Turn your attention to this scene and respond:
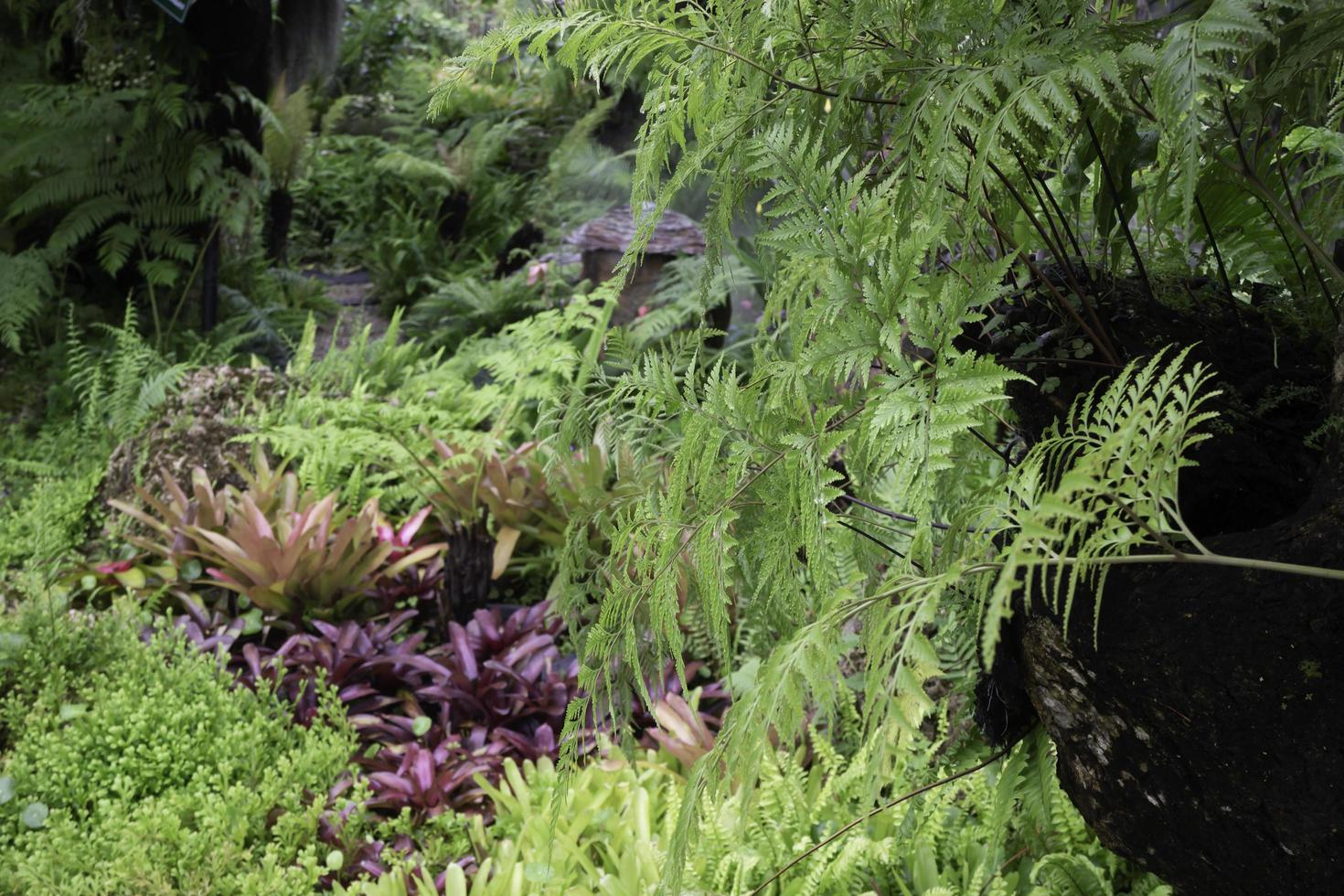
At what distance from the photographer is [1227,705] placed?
2.89 ft

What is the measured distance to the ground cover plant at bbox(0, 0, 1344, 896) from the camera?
847 mm

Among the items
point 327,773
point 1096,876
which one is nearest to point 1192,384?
point 1096,876

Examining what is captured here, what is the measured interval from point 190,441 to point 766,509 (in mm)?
3668

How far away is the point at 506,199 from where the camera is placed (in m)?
8.14

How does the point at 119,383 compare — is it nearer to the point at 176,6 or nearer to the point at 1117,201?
the point at 176,6

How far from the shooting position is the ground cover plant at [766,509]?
2.78 feet

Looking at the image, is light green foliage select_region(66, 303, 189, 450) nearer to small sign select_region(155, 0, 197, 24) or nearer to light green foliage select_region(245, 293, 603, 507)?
light green foliage select_region(245, 293, 603, 507)

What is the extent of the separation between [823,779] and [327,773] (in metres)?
1.20

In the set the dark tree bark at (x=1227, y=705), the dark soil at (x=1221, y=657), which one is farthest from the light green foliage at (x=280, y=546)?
the dark tree bark at (x=1227, y=705)

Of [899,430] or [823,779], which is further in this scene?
[823,779]

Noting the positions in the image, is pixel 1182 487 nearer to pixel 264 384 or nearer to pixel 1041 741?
pixel 1041 741

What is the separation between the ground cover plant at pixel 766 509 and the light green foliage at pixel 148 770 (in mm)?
14

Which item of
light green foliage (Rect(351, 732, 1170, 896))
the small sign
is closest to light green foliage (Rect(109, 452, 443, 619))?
light green foliage (Rect(351, 732, 1170, 896))

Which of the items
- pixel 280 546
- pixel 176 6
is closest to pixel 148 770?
pixel 280 546
